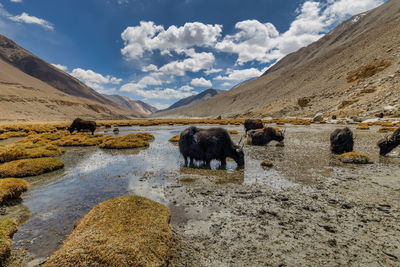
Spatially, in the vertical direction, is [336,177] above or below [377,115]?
below

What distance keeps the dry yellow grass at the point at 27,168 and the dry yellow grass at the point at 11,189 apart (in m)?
2.86

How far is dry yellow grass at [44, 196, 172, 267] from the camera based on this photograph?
3389 mm

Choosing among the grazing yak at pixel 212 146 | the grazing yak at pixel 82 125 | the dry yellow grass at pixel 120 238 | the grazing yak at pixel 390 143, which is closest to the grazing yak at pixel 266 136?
the grazing yak at pixel 390 143

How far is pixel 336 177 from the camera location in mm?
9820

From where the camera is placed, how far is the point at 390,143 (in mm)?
13414

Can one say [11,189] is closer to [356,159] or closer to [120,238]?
[120,238]

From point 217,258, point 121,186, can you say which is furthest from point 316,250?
point 121,186

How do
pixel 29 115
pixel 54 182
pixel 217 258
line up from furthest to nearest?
pixel 29 115
pixel 54 182
pixel 217 258

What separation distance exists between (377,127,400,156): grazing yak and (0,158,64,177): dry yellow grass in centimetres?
2203

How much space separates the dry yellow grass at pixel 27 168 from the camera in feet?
34.4

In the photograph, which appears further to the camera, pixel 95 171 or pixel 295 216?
pixel 95 171

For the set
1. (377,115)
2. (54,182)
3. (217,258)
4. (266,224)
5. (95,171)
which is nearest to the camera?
(217,258)

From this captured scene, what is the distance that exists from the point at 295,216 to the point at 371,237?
6.02 feet

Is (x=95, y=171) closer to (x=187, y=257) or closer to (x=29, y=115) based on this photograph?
(x=187, y=257)
